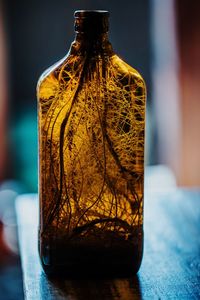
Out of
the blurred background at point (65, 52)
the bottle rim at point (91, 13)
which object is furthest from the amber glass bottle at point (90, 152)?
the blurred background at point (65, 52)

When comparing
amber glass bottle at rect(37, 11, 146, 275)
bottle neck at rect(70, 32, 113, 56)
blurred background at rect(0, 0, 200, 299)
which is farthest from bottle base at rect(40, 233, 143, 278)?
blurred background at rect(0, 0, 200, 299)

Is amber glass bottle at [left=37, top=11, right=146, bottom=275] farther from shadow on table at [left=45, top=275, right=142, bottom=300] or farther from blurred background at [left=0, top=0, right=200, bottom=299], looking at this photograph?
blurred background at [left=0, top=0, right=200, bottom=299]

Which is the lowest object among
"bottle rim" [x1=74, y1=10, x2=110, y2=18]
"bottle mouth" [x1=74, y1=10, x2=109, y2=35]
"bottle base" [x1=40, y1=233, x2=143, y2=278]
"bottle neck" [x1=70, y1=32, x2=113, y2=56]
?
"bottle base" [x1=40, y1=233, x2=143, y2=278]

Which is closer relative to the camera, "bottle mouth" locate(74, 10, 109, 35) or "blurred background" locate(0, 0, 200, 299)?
"bottle mouth" locate(74, 10, 109, 35)

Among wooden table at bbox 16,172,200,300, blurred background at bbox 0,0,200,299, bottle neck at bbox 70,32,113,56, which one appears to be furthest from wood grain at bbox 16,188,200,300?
blurred background at bbox 0,0,200,299

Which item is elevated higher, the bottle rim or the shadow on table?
the bottle rim

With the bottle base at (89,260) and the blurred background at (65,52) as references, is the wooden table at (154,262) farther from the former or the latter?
the blurred background at (65,52)
